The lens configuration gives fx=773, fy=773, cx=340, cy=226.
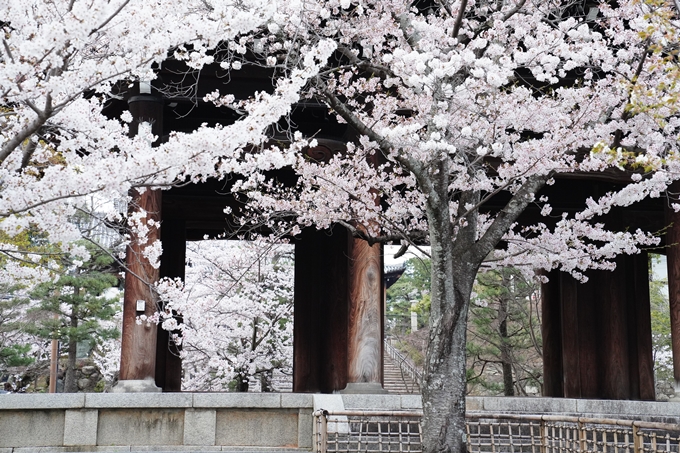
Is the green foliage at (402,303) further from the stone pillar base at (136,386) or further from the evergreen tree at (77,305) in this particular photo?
the stone pillar base at (136,386)

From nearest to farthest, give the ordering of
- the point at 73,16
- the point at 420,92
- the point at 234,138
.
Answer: the point at 73,16, the point at 234,138, the point at 420,92

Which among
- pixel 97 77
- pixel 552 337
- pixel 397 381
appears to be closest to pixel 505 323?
pixel 552 337

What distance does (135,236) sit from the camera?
42.7 ft

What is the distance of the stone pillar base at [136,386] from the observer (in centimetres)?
1268

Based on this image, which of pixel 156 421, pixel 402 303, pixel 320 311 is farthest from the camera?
pixel 402 303

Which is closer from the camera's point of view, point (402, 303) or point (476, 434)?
point (476, 434)

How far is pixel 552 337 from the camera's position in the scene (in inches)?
778

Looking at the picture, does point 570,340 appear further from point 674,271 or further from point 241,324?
point 241,324

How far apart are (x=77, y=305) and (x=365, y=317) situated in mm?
12299

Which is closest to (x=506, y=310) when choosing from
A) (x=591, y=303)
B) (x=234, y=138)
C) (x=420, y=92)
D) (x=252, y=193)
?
(x=591, y=303)

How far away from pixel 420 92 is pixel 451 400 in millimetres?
4058

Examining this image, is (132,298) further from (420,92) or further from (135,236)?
(420,92)

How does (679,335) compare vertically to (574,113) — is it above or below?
below

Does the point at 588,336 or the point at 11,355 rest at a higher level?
the point at 588,336
